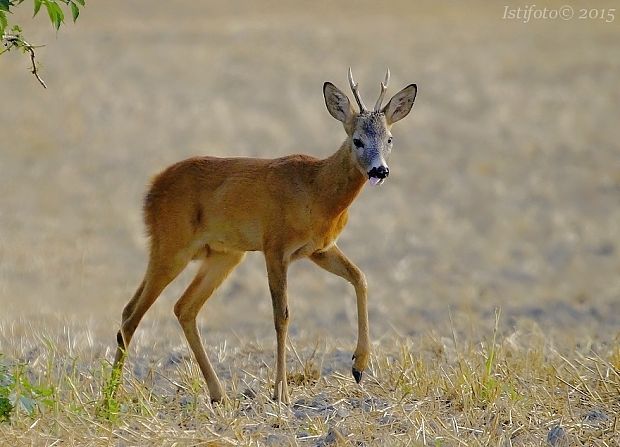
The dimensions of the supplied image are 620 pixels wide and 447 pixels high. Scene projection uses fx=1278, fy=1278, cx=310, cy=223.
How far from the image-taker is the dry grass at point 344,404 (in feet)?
23.8

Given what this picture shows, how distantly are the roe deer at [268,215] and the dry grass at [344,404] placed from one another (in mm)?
278

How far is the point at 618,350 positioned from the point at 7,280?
9.48 metres

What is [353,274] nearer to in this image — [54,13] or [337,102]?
[337,102]

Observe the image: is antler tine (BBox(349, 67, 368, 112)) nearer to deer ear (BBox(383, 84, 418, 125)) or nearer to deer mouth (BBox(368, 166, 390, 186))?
deer ear (BBox(383, 84, 418, 125))

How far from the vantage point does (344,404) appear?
26.2 feet

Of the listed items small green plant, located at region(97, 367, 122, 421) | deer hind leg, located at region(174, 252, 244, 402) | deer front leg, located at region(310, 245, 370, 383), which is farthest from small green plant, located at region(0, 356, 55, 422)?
deer front leg, located at region(310, 245, 370, 383)

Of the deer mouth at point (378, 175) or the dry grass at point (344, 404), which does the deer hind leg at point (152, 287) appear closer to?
the dry grass at point (344, 404)

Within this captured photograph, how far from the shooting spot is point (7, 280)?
16.2 m

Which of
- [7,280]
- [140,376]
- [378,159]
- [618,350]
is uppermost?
[378,159]

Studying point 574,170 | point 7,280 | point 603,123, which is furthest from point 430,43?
point 7,280

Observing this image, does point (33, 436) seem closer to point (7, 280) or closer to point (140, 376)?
point (140, 376)

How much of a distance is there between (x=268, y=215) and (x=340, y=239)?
10.6 meters

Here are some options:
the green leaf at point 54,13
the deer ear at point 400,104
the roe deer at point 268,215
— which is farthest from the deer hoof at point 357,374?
the green leaf at point 54,13

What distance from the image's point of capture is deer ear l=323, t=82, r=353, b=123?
8.98m
